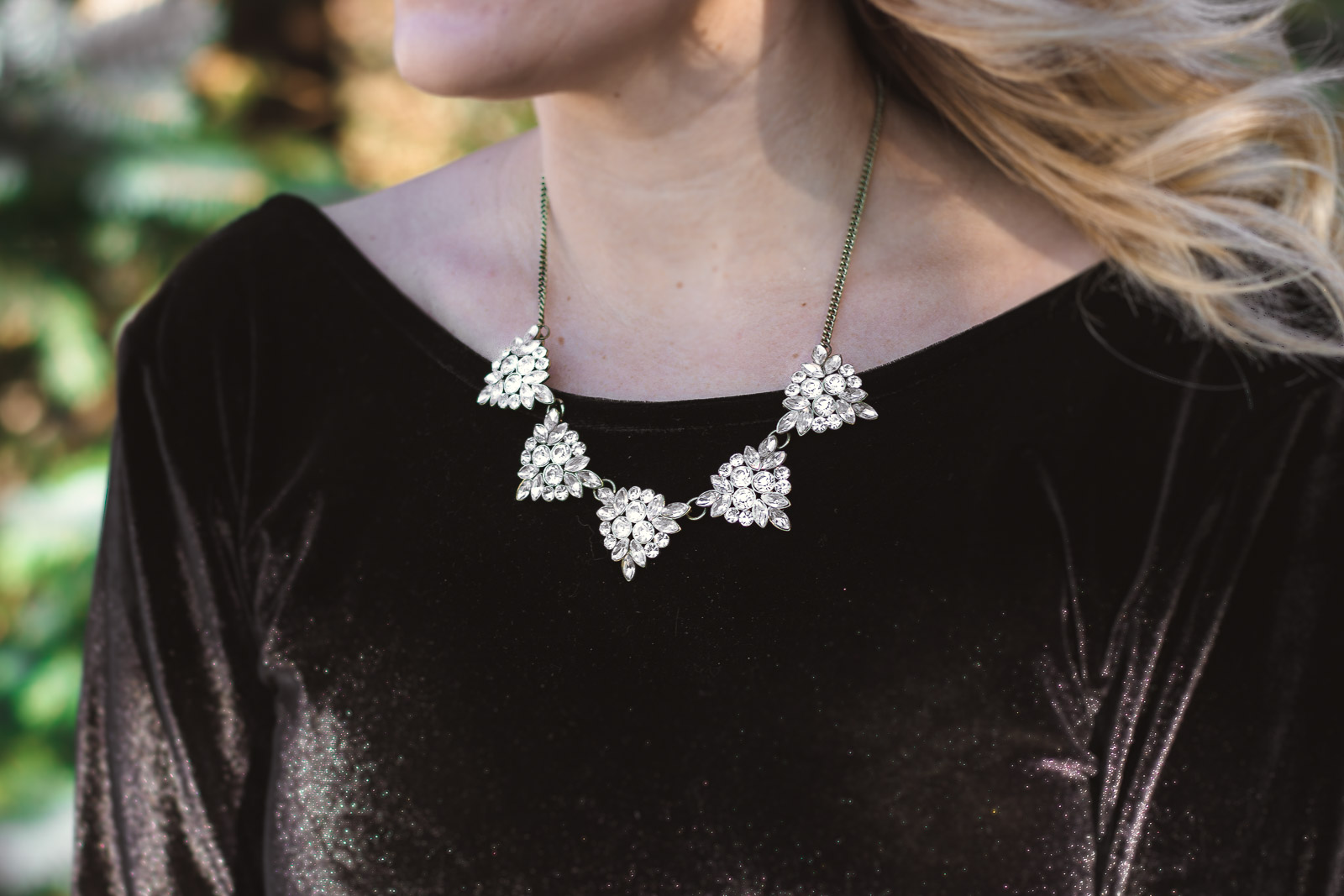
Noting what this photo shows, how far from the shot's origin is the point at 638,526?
2.72ft

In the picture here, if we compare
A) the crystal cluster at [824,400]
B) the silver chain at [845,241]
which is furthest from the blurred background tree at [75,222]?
the crystal cluster at [824,400]

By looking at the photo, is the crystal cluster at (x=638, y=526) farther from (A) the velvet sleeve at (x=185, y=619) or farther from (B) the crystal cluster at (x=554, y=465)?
(A) the velvet sleeve at (x=185, y=619)

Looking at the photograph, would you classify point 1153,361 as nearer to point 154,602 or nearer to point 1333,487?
point 1333,487

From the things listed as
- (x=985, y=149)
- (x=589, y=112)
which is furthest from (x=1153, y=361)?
(x=589, y=112)

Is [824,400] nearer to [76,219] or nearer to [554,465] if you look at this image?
[554,465]

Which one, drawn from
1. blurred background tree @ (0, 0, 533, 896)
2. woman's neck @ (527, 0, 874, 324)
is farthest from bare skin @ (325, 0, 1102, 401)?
blurred background tree @ (0, 0, 533, 896)

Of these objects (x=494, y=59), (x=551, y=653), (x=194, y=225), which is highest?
(x=194, y=225)

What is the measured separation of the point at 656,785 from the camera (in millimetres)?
791

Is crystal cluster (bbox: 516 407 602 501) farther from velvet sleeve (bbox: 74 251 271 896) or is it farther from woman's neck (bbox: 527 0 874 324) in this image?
velvet sleeve (bbox: 74 251 271 896)

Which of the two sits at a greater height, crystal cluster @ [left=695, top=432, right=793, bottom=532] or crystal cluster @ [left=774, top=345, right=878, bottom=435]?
crystal cluster @ [left=774, top=345, right=878, bottom=435]

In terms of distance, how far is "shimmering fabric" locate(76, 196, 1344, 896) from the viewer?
771 millimetres

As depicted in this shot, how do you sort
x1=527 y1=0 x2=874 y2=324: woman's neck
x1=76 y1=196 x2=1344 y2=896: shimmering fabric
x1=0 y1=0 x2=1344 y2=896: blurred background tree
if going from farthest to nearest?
x1=0 y1=0 x2=1344 y2=896: blurred background tree, x1=527 y1=0 x2=874 y2=324: woman's neck, x1=76 y1=196 x2=1344 y2=896: shimmering fabric

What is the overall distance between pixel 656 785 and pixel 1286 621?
16.0 inches

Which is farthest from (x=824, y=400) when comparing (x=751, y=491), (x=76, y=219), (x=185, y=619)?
(x=76, y=219)
